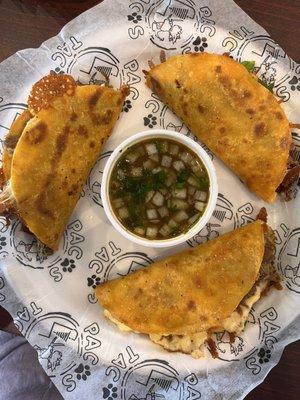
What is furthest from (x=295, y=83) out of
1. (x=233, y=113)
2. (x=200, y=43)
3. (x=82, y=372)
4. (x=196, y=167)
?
(x=82, y=372)

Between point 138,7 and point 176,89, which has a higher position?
point 138,7

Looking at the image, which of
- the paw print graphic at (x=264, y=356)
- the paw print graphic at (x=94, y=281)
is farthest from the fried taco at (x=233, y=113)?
the paw print graphic at (x=94, y=281)

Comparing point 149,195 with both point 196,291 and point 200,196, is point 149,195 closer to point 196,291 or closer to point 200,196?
point 200,196

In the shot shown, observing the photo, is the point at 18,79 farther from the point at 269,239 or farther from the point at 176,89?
the point at 269,239

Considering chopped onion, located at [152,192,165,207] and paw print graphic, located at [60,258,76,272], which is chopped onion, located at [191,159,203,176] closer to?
chopped onion, located at [152,192,165,207]

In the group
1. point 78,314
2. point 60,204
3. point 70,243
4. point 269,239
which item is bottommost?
point 78,314

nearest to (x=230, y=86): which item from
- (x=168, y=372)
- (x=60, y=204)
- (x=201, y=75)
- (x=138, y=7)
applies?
(x=201, y=75)
